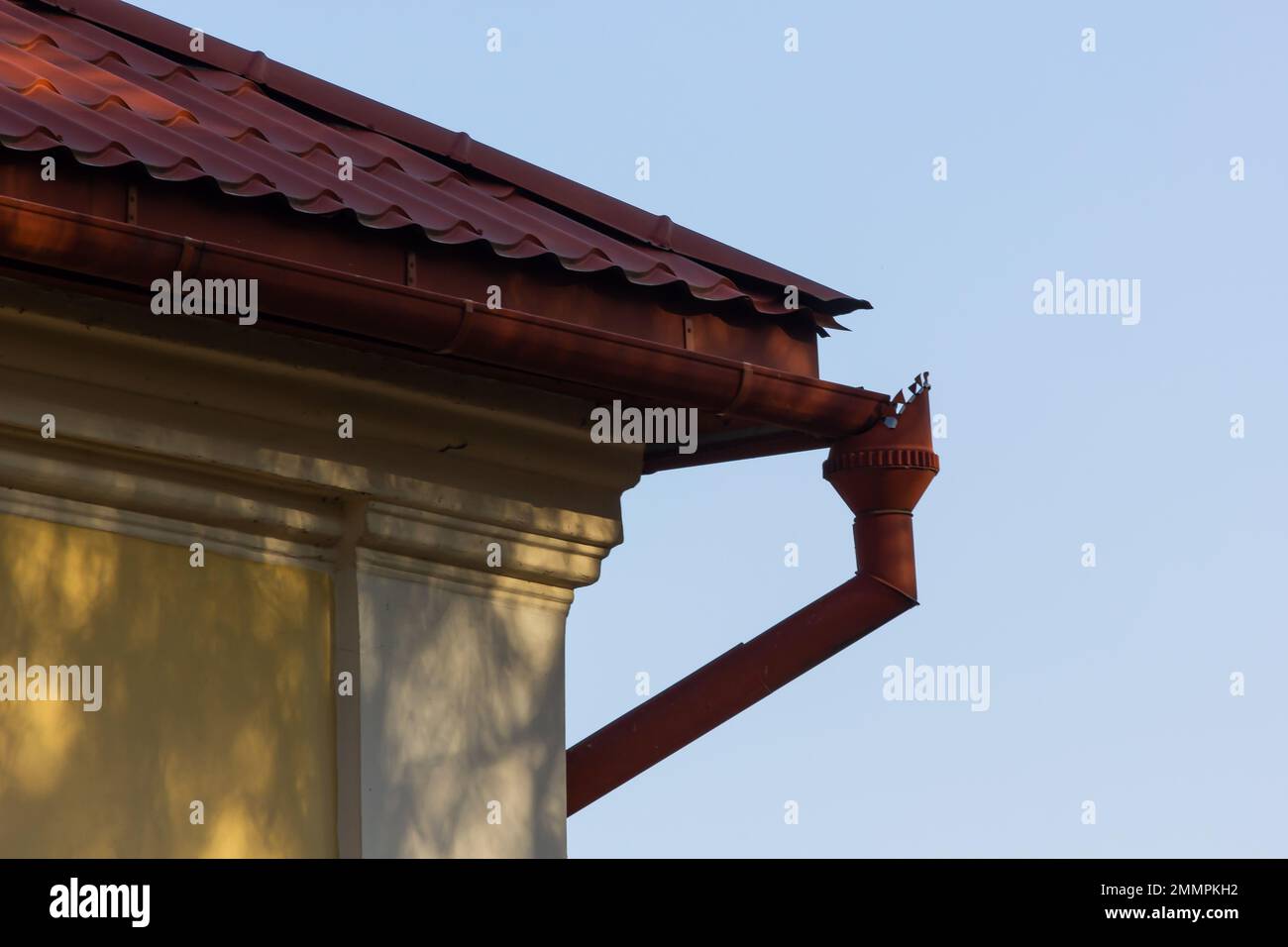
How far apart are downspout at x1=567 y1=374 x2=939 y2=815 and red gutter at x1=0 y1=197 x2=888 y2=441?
12cm

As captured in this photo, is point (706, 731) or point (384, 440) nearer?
point (384, 440)

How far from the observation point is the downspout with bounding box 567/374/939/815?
6.21m

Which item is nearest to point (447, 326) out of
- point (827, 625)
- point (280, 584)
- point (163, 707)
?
point (280, 584)

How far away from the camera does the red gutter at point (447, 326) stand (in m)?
4.73

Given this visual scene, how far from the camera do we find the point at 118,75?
5.96 meters

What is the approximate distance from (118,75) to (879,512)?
2.42 meters

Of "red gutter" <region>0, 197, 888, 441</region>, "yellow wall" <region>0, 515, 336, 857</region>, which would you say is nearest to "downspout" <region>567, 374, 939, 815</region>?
"red gutter" <region>0, 197, 888, 441</region>

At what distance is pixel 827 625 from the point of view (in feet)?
20.7

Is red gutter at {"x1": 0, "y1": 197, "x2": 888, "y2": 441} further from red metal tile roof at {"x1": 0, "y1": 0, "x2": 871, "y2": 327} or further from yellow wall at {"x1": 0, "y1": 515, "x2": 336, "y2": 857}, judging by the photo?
yellow wall at {"x1": 0, "y1": 515, "x2": 336, "y2": 857}

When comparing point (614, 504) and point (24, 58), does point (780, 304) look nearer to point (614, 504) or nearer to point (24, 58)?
point (614, 504)

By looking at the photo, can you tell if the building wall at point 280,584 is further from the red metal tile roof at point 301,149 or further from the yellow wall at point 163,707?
the red metal tile roof at point 301,149

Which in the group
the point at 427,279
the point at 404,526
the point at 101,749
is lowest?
the point at 101,749

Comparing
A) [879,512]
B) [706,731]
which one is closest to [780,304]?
[879,512]
